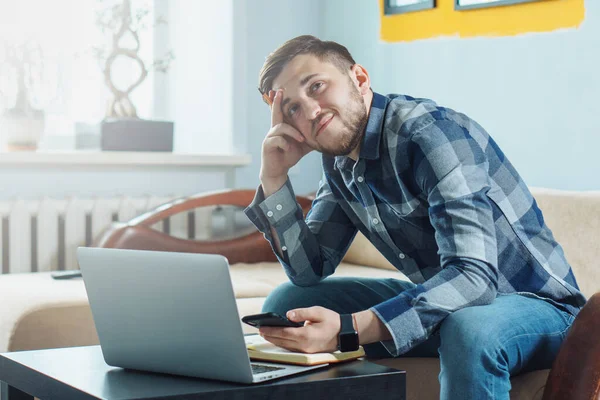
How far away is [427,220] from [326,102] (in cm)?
30

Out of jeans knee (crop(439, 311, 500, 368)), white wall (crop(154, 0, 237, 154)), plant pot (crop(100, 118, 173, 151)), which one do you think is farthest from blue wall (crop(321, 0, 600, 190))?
jeans knee (crop(439, 311, 500, 368))

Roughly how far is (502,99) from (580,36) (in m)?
0.35

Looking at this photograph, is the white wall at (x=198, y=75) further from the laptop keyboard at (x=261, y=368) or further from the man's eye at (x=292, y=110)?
the laptop keyboard at (x=261, y=368)

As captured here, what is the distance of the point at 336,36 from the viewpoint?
369 centimetres

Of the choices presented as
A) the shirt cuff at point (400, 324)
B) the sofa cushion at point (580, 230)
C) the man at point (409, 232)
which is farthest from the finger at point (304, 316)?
the sofa cushion at point (580, 230)

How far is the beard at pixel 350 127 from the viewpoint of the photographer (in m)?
1.73

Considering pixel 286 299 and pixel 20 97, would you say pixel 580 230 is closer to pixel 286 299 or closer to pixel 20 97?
pixel 286 299

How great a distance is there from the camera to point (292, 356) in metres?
1.32

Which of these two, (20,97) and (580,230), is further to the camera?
(20,97)

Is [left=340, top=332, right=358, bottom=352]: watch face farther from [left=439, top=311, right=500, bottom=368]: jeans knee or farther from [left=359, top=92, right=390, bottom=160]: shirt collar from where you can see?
[left=359, top=92, right=390, bottom=160]: shirt collar

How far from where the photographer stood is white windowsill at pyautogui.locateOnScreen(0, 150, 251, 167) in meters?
3.13

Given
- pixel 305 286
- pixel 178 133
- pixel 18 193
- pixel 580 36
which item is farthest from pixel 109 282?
pixel 178 133

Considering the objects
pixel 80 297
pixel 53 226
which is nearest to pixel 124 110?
pixel 53 226

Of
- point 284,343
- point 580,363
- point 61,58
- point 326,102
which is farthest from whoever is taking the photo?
point 61,58
